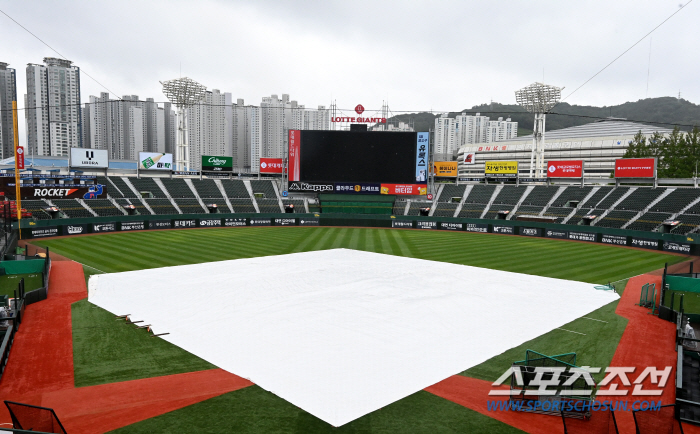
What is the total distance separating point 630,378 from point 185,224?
48.1 meters

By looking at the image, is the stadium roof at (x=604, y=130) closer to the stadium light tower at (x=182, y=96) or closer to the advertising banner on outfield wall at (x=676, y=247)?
the advertising banner on outfield wall at (x=676, y=247)

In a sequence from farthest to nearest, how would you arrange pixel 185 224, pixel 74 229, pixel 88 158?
pixel 88 158 < pixel 185 224 < pixel 74 229

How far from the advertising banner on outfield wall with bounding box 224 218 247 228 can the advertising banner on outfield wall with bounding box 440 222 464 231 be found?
27272 mm

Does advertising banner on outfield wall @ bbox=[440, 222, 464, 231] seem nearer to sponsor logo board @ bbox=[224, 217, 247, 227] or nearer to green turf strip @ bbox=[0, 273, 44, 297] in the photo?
sponsor logo board @ bbox=[224, 217, 247, 227]

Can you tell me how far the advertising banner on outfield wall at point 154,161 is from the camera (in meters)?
61.7

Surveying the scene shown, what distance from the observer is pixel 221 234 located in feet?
142

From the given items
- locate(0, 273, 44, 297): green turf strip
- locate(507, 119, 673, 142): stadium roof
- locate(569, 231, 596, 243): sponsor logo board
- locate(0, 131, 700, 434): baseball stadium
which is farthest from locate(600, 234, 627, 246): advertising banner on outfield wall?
locate(507, 119, 673, 142): stadium roof

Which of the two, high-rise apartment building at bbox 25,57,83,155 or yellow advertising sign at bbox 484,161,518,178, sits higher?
high-rise apartment building at bbox 25,57,83,155

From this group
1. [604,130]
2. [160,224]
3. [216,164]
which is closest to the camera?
[160,224]

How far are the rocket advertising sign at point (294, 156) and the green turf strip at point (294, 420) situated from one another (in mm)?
50045

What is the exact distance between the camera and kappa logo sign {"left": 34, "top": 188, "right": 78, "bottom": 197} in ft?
129

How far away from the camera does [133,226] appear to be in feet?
148

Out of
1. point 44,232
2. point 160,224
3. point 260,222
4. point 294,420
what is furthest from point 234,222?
point 294,420

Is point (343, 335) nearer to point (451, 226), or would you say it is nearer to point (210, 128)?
point (451, 226)
